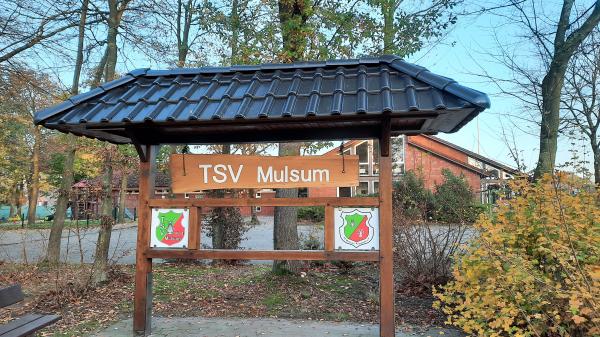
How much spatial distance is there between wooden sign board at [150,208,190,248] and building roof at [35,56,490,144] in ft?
2.82

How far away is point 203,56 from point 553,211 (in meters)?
10.2

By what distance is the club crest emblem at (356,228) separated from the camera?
15.2 feet

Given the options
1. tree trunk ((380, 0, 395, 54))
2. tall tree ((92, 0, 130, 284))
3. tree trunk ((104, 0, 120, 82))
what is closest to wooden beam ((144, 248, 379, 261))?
tall tree ((92, 0, 130, 284))

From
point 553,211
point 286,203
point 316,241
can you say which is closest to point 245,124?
point 286,203

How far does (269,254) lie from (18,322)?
2485 mm

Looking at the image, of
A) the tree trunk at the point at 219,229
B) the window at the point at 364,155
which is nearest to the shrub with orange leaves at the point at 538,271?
the tree trunk at the point at 219,229

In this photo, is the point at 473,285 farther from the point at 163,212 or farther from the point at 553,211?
the point at 163,212

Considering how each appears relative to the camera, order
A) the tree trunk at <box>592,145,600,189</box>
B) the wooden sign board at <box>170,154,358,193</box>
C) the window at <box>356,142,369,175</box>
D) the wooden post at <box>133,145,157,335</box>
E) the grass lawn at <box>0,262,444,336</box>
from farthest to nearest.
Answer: the window at <box>356,142,369,175</box> → the tree trunk at <box>592,145,600,189</box> → the grass lawn at <box>0,262,444,336</box> → the wooden post at <box>133,145,157,335</box> → the wooden sign board at <box>170,154,358,193</box>

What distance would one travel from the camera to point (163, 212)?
5043mm

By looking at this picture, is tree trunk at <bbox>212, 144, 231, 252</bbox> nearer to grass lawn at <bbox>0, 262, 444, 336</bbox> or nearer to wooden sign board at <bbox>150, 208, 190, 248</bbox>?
grass lawn at <bbox>0, 262, 444, 336</bbox>

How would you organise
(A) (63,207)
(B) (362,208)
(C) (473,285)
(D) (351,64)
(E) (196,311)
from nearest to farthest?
(C) (473,285) < (B) (362,208) < (D) (351,64) < (E) (196,311) < (A) (63,207)

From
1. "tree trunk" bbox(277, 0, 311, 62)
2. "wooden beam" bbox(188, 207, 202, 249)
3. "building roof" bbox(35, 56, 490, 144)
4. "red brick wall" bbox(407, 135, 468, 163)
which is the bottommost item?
"wooden beam" bbox(188, 207, 202, 249)

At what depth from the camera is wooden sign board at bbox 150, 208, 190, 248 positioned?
16.3 feet

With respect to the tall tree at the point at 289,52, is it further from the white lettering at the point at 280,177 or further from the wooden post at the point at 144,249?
the white lettering at the point at 280,177
